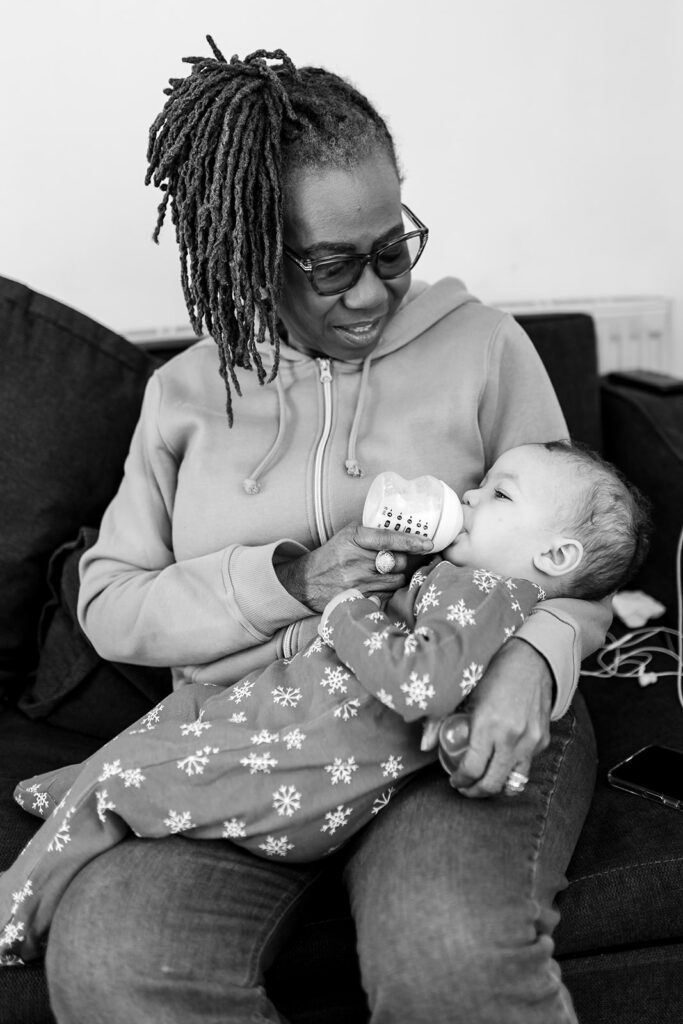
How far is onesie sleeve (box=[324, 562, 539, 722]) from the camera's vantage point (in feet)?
3.87

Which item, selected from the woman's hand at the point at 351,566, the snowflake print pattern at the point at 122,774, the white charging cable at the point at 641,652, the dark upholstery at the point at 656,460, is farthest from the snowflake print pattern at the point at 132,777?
the dark upholstery at the point at 656,460

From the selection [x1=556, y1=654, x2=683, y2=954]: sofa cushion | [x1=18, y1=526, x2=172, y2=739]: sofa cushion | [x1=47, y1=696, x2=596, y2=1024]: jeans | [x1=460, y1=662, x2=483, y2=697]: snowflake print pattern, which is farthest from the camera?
[x1=18, y1=526, x2=172, y2=739]: sofa cushion

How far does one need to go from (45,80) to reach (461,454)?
1.22 metres

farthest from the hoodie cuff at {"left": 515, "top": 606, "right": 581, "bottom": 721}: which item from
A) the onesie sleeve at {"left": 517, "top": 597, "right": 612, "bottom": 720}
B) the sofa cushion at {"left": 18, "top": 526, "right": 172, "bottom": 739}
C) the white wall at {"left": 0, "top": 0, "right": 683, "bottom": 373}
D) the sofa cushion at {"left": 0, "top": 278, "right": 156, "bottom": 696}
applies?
the white wall at {"left": 0, "top": 0, "right": 683, "bottom": 373}

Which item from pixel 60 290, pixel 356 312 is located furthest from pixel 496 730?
pixel 60 290

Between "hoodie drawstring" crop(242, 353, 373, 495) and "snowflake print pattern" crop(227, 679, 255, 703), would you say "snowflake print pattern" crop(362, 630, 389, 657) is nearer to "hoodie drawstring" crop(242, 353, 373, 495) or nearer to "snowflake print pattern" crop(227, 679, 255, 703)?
"snowflake print pattern" crop(227, 679, 255, 703)

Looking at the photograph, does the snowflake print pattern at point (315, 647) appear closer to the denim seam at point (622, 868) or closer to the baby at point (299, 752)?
the baby at point (299, 752)

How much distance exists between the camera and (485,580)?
131cm

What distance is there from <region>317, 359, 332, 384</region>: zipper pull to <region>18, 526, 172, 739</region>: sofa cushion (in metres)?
0.51

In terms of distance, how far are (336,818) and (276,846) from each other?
8 cm

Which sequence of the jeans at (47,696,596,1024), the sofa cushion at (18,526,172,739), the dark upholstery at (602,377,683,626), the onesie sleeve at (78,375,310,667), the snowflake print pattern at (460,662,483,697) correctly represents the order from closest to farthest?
the jeans at (47,696,596,1024)
the snowflake print pattern at (460,662,483,697)
the onesie sleeve at (78,375,310,667)
the sofa cushion at (18,526,172,739)
the dark upholstery at (602,377,683,626)

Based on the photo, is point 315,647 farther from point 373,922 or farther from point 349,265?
point 349,265

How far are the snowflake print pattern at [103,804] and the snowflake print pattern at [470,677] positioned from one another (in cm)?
46

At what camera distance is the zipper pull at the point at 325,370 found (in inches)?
64.1
